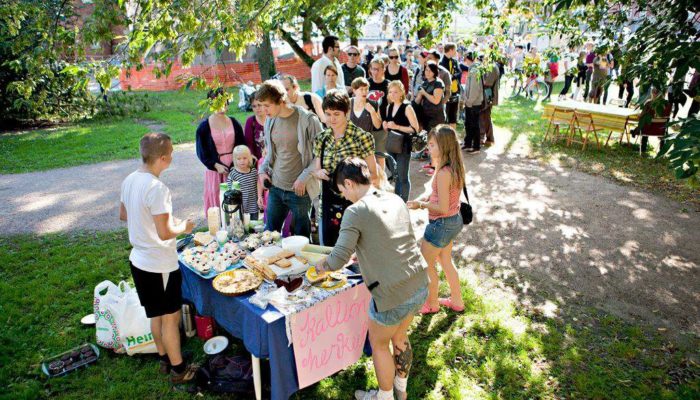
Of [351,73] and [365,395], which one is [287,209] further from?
[351,73]

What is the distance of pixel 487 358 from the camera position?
3.67 m

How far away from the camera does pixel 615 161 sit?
8.90 metres

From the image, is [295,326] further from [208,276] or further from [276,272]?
[208,276]

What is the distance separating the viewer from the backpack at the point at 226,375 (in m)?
3.21

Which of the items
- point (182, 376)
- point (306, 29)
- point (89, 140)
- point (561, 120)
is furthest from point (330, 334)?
point (306, 29)

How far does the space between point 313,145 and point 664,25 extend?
3506 mm

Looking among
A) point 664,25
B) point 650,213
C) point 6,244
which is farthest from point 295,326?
point 650,213

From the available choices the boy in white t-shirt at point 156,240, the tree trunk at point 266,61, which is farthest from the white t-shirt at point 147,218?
the tree trunk at point 266,61

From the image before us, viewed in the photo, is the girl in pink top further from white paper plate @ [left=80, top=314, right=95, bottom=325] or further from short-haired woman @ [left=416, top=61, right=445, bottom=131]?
short-haired woman @ [left=416, top=61, right=445, bottom=131]

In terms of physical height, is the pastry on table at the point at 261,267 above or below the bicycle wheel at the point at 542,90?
below

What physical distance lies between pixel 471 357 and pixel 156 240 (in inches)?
97.7

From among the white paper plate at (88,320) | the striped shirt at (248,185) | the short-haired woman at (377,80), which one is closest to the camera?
the white paper plate at (88,320)

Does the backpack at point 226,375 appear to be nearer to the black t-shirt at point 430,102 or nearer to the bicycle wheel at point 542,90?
the black t-shirt at point 430,102

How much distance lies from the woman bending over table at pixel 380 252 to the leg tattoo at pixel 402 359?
0.57 feet
